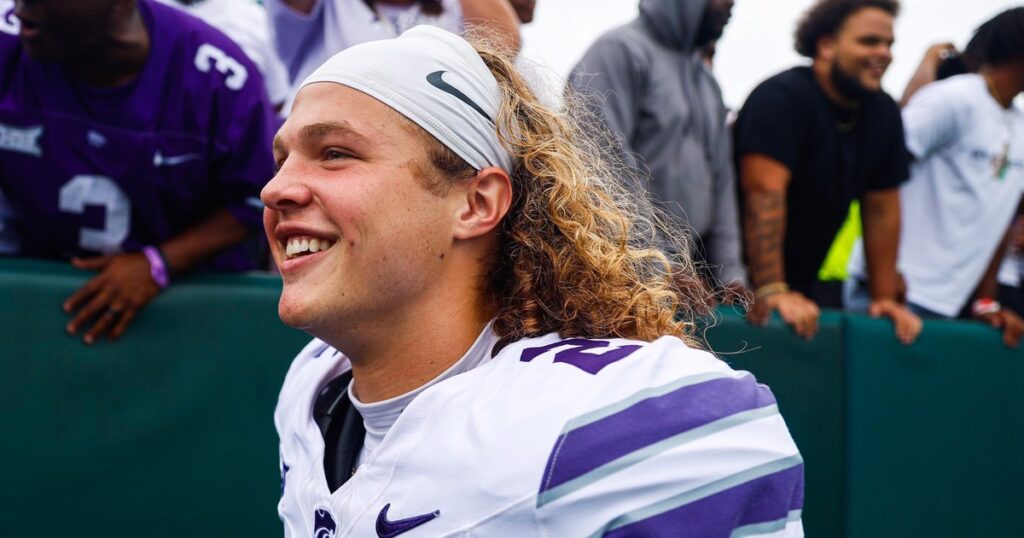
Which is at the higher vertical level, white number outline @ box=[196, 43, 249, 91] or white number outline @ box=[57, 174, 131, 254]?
white number outline @ box=[196, 43, 249, 91]

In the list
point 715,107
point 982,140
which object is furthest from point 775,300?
point 982,140

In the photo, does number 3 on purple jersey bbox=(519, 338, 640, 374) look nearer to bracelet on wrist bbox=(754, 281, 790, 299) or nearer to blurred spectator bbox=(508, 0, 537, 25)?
bracelet on wrist bbox=(754, 281, 790, 299)

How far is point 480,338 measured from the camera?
1862 millimetres

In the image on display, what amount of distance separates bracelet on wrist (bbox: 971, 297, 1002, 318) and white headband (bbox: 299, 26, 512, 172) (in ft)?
10.3

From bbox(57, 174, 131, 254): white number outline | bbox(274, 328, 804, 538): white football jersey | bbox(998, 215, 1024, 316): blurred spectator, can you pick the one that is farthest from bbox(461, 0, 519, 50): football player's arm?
bbox(998, 215, 1024, 316): blurred spectator

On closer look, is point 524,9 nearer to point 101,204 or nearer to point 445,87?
point 101,204

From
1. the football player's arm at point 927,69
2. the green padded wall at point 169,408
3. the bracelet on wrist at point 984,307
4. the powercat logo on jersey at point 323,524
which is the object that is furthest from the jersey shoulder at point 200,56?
the football player's arm at point 927,69

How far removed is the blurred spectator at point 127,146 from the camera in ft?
8.83

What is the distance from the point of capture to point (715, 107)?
3939 millimetres

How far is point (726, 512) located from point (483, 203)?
77cm

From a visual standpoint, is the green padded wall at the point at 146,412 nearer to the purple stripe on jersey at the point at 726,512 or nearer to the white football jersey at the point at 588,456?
the white football jersey at the point at 588,456

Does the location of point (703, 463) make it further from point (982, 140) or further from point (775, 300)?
point (982, 140)

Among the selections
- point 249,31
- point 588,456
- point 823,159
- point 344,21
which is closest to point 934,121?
point 823,159

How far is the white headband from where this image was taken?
1.84 metres
